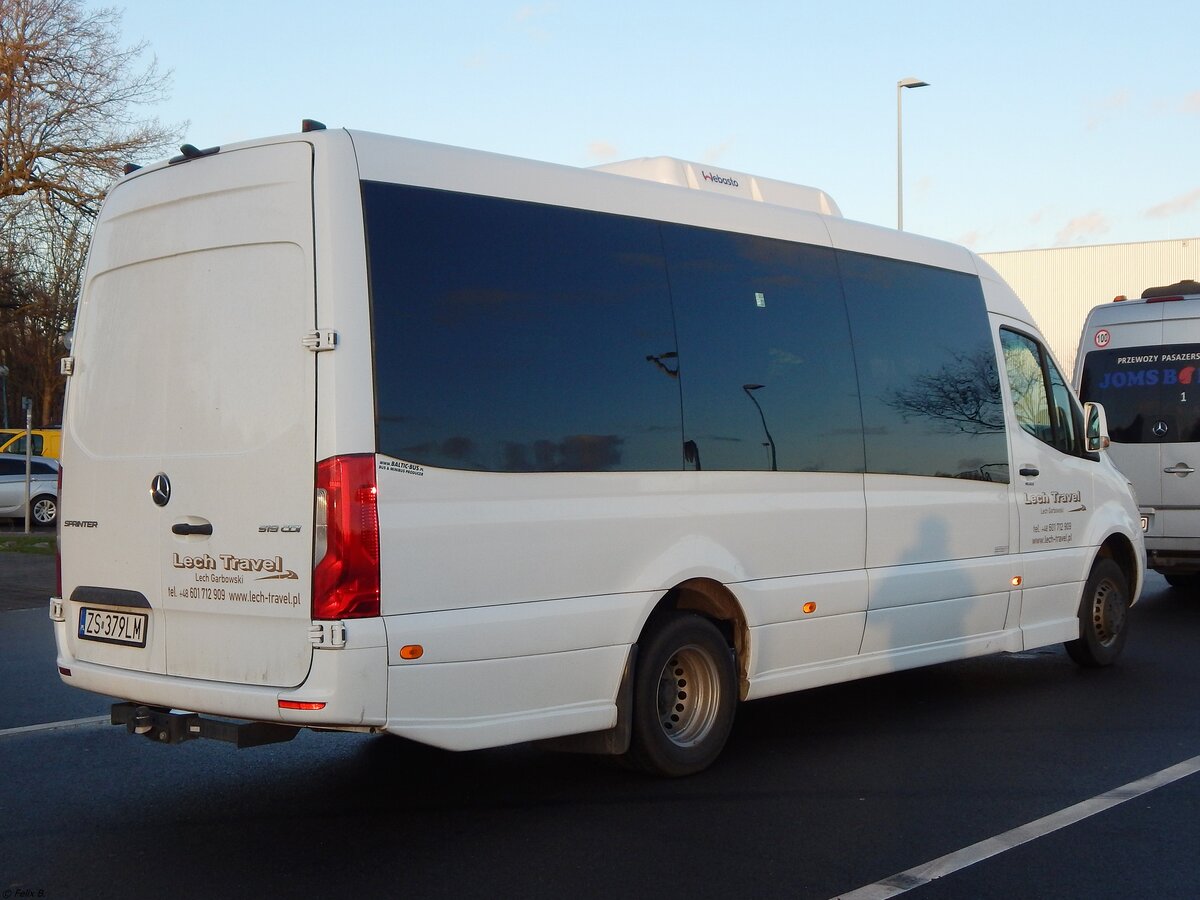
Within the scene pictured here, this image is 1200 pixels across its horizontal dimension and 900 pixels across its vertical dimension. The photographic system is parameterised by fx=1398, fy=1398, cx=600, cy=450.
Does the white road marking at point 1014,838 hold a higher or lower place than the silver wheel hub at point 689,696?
lower

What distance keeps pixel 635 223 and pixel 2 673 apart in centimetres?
569

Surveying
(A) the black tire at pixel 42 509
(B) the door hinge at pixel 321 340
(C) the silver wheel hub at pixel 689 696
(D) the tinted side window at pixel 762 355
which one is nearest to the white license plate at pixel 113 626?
(B) the door hinge at pixel 321 340

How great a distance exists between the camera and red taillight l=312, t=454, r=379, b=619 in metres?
5.07

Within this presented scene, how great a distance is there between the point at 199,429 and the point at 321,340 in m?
0.75

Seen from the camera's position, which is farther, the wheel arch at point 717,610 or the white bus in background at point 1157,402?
the white bus in background at point 1157,402

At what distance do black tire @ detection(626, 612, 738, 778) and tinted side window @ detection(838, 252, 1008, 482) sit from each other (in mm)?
1592

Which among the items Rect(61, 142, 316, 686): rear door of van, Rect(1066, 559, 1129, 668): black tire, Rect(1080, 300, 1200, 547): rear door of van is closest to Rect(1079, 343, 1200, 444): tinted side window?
Rect(1080, 300, 1200, 547): rear door of van

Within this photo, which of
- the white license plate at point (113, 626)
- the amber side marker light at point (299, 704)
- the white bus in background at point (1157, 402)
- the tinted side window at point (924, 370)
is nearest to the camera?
the amber side marker light at point (299, 704)

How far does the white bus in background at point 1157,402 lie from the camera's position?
13.0 meters

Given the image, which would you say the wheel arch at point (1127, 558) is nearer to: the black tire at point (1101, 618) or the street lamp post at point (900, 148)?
the black tire at point (1101, 618)

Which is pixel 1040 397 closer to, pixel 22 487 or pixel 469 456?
pixel 469 456

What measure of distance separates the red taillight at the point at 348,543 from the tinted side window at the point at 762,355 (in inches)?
71.4

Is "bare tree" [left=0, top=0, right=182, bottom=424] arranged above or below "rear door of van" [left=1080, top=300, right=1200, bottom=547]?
above

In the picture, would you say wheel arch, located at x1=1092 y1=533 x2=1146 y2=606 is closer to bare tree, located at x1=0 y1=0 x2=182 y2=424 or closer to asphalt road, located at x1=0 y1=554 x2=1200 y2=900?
asphalt road, located at x1=0 y1=554 x2=1200 y2=900
